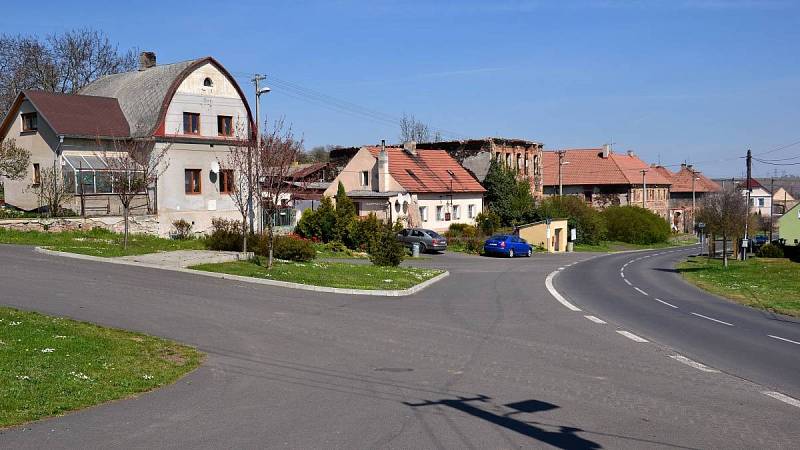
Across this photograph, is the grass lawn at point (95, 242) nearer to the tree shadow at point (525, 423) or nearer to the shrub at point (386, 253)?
the shrub at point (386, 253)

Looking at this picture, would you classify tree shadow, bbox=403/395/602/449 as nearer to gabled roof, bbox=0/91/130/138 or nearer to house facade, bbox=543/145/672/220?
gabled roof, bbox=0/91/130/138

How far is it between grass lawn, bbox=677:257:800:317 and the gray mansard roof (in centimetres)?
2824

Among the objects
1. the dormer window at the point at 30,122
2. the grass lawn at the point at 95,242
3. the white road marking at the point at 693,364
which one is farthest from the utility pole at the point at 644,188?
the white road marking at the point at 693,364

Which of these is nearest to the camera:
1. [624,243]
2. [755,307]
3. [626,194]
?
[755,307]

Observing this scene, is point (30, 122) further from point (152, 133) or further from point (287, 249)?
point (287, 249)

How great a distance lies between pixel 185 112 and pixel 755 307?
29969 mm

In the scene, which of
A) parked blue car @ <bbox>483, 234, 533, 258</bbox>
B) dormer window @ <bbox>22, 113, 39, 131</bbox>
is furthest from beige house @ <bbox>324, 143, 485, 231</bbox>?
dormer window @ <bbox>22, 113, 39, 131</bbox>

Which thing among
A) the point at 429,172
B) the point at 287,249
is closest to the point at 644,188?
the point at 429,172

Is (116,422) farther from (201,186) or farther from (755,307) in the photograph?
(201,186)

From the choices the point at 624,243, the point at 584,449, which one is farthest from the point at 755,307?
the point at 624,243

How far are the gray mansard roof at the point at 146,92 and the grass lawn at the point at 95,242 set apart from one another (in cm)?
750

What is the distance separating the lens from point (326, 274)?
25.4 m

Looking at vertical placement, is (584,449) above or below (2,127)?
below

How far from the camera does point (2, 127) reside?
40.2 m
